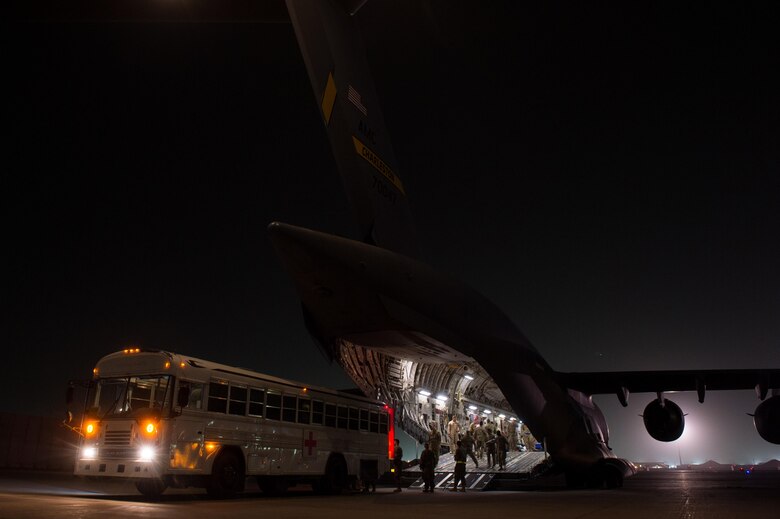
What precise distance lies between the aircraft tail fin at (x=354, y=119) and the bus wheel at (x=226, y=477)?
530 cm

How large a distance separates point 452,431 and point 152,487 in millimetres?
16991

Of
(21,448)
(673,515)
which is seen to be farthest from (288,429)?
(21,448)

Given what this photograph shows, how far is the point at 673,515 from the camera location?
8562mm

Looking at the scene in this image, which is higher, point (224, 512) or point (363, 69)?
point (363, 69)

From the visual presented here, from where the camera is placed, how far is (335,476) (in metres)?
15.1

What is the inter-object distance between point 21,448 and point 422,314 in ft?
68.2

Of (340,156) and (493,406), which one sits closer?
(340,156)

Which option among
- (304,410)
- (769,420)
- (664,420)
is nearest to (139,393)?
(304,410)

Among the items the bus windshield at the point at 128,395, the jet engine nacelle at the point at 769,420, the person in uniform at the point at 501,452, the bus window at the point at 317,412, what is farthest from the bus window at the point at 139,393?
the jet engine nacelle at the point at 769,420

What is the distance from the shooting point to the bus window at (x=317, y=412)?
1459 centimetres

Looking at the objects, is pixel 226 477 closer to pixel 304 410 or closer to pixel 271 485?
pixel 271 485

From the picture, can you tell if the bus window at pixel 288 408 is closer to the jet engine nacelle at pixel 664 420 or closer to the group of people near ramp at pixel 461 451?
the group of people near ramp at pixel 461 451

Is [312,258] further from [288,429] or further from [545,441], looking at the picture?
[545,441]

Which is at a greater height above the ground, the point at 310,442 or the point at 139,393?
the point at 139,393
